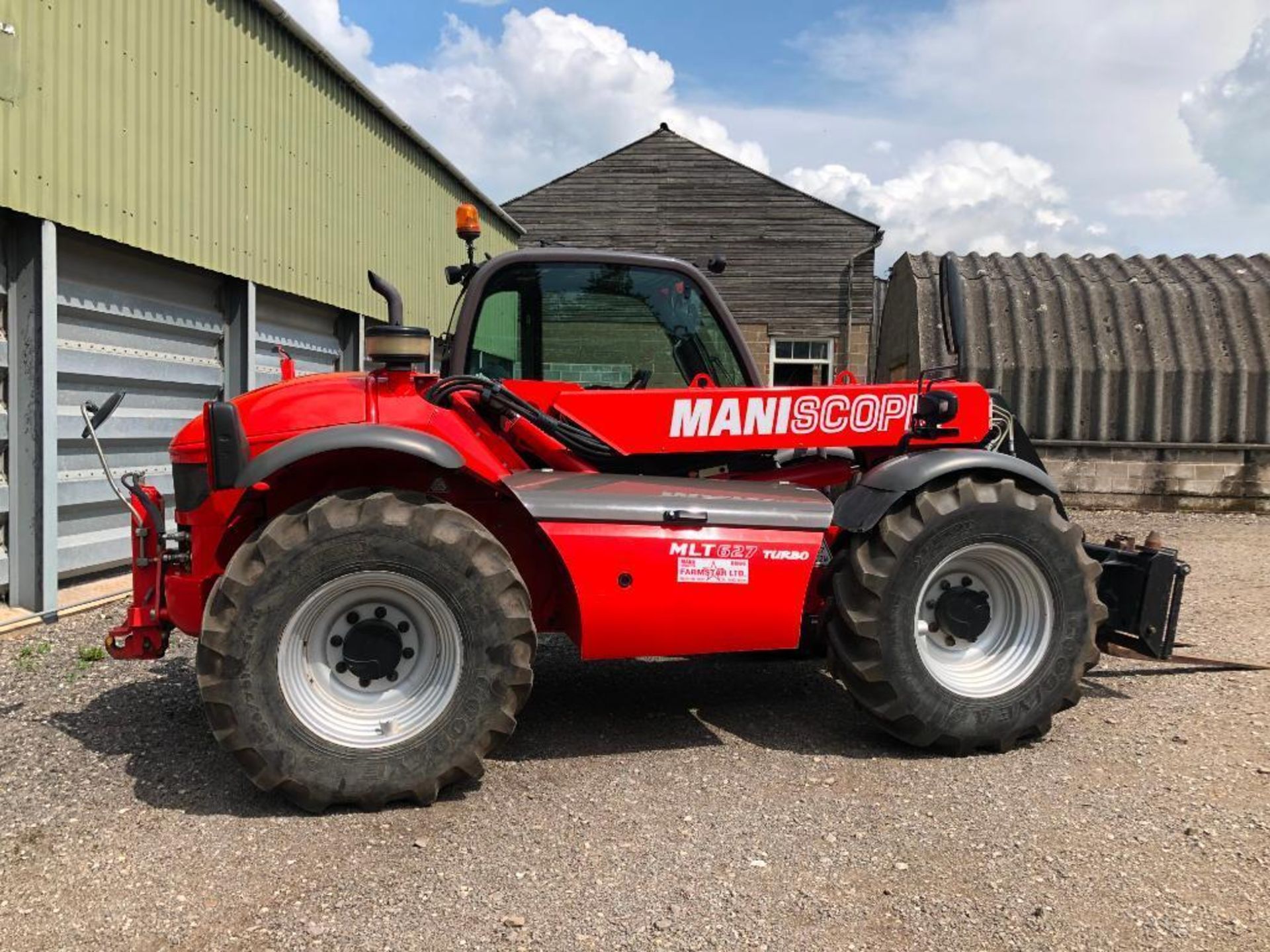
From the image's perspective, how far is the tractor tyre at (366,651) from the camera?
353 cm

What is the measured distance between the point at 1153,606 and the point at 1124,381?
10.1m

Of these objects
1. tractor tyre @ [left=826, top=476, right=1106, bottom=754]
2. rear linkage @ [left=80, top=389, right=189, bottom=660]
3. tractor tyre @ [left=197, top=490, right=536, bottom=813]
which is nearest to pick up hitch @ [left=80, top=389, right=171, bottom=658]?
rear linkage @ [left=80, top=389, right=189, bottom=660]

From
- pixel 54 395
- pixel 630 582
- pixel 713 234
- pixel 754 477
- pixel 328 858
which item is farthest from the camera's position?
pixel 713 234

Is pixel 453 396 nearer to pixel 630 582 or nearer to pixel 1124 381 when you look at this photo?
pixel 630 582

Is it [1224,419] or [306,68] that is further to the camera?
[1224,419]

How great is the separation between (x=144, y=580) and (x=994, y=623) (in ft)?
12.4

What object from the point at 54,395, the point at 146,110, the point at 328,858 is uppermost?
the point at 146,110

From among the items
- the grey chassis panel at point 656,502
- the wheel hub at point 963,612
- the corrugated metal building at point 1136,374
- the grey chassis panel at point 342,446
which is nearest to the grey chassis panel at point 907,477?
the grey chassis panel at point 656,502

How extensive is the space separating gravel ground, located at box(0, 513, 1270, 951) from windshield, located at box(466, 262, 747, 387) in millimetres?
1679

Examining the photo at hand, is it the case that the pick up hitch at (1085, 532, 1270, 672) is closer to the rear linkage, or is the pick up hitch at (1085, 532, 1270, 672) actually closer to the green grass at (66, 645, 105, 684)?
the rear linkage

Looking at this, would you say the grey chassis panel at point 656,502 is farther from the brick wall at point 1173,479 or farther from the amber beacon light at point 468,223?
the brick wall at point 1173,479

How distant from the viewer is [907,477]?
13.9 feet

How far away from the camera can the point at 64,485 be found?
676 centimetres

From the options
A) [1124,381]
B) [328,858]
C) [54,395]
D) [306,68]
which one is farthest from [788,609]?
[1124,381]
